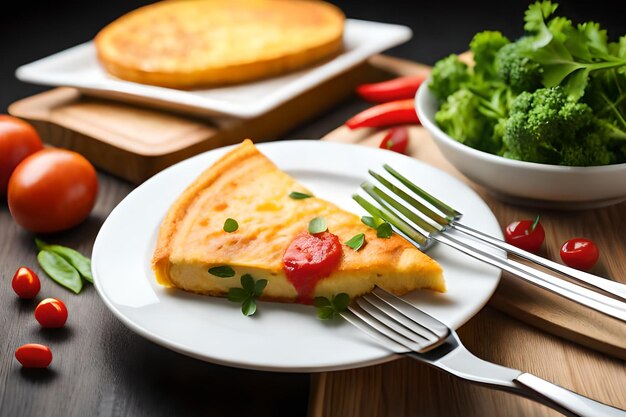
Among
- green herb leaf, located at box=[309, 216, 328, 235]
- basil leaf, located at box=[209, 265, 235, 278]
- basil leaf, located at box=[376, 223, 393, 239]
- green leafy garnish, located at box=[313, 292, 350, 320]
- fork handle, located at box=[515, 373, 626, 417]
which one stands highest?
fork handle, located at box=[515, 373, 626, 417]

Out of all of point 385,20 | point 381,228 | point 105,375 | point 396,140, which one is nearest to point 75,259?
point 105,375

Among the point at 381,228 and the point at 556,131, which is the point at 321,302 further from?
the point at 556,131

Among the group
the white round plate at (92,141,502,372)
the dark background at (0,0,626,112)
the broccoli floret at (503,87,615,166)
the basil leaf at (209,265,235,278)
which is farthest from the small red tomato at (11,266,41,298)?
the dark background at (0,0,626,112)

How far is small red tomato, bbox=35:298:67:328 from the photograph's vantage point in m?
2.73

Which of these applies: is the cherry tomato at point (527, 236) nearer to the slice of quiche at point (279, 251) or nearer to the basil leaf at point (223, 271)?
the slice of quiche at point (279, 251)

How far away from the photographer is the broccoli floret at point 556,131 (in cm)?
293

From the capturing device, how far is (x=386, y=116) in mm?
4145

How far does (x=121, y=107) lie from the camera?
434 centimetres

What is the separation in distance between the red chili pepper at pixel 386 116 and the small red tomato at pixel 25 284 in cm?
201

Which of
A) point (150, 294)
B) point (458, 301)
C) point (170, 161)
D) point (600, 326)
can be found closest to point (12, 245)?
point (170, 161)

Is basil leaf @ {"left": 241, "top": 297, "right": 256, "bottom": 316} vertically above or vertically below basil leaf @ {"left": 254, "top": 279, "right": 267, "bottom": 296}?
below

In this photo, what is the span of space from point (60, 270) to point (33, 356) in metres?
0.62

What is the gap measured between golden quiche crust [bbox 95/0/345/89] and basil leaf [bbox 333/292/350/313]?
7.91 ft

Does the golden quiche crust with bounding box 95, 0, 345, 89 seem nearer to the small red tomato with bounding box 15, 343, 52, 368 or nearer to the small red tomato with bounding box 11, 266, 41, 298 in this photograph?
the small red tomato with bounding box 11, 266, 41, 298
